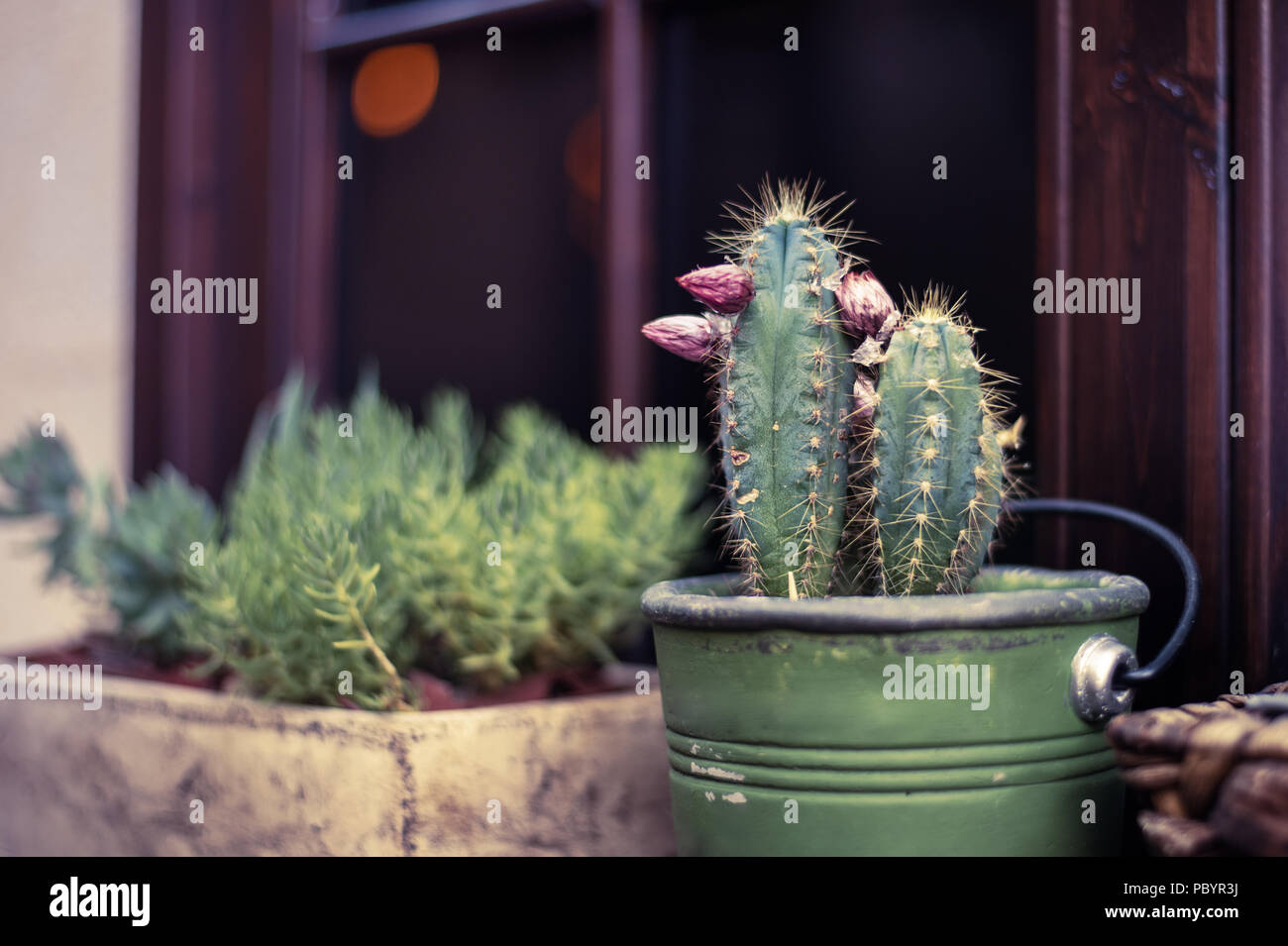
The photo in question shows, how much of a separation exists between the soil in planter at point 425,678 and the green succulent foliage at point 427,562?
0.07 feet

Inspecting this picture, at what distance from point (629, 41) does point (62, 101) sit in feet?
3.87

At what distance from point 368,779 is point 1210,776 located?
2.24ft

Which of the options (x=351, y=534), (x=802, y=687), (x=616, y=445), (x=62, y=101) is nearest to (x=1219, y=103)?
(x=802, y=687)

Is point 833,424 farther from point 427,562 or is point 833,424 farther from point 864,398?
point 427,562

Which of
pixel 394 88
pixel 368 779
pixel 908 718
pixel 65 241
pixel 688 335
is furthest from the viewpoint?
pixel 65 241

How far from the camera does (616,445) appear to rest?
4.57 feet

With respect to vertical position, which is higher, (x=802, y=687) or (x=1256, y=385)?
(x=1256, y=385)

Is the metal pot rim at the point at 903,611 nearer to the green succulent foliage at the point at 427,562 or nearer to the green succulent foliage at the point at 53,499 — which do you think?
the green succulent foliage at the point at 427,562

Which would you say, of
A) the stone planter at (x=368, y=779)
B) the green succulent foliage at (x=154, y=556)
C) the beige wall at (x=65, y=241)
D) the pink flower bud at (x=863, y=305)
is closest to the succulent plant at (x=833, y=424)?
the pink flower bud at (x=863, y=305)

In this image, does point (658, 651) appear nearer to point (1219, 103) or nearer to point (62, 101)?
point (1219, 103)

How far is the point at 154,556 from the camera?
1.24 meters

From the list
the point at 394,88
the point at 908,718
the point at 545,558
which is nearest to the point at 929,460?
the point at 908,718

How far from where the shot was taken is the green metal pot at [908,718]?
722 mm

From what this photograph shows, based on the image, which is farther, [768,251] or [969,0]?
[969,0]
